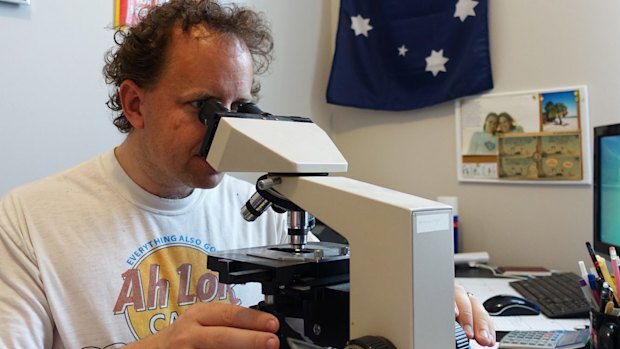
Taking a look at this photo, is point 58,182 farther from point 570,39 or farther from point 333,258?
point 570,39

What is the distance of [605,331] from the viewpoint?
2.86 feet

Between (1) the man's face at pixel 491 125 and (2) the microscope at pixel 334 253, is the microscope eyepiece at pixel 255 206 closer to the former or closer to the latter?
(2) the microscope at pixel 334 253

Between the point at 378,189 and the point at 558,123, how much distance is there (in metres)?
1.41

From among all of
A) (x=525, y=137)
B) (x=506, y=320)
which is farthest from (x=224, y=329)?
(x=525, y=137)

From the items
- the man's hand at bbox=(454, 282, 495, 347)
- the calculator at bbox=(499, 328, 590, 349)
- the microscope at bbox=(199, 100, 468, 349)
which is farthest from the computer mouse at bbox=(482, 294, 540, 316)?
the microscope at bbox=(199, 100, 468, 349)

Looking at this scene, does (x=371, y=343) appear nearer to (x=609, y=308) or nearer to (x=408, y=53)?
(x=609, y=308)

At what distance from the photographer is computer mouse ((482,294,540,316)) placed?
127cm

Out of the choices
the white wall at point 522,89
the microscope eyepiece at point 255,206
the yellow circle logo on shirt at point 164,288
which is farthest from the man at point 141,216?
the white wall at point 522,89

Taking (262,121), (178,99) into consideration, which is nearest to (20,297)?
(178,99)

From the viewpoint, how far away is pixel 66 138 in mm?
1504

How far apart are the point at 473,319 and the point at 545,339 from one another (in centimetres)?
26

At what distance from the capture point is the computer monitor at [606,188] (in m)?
1.40

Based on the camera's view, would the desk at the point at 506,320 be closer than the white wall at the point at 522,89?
Yes

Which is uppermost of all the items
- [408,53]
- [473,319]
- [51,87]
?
[408,53]
